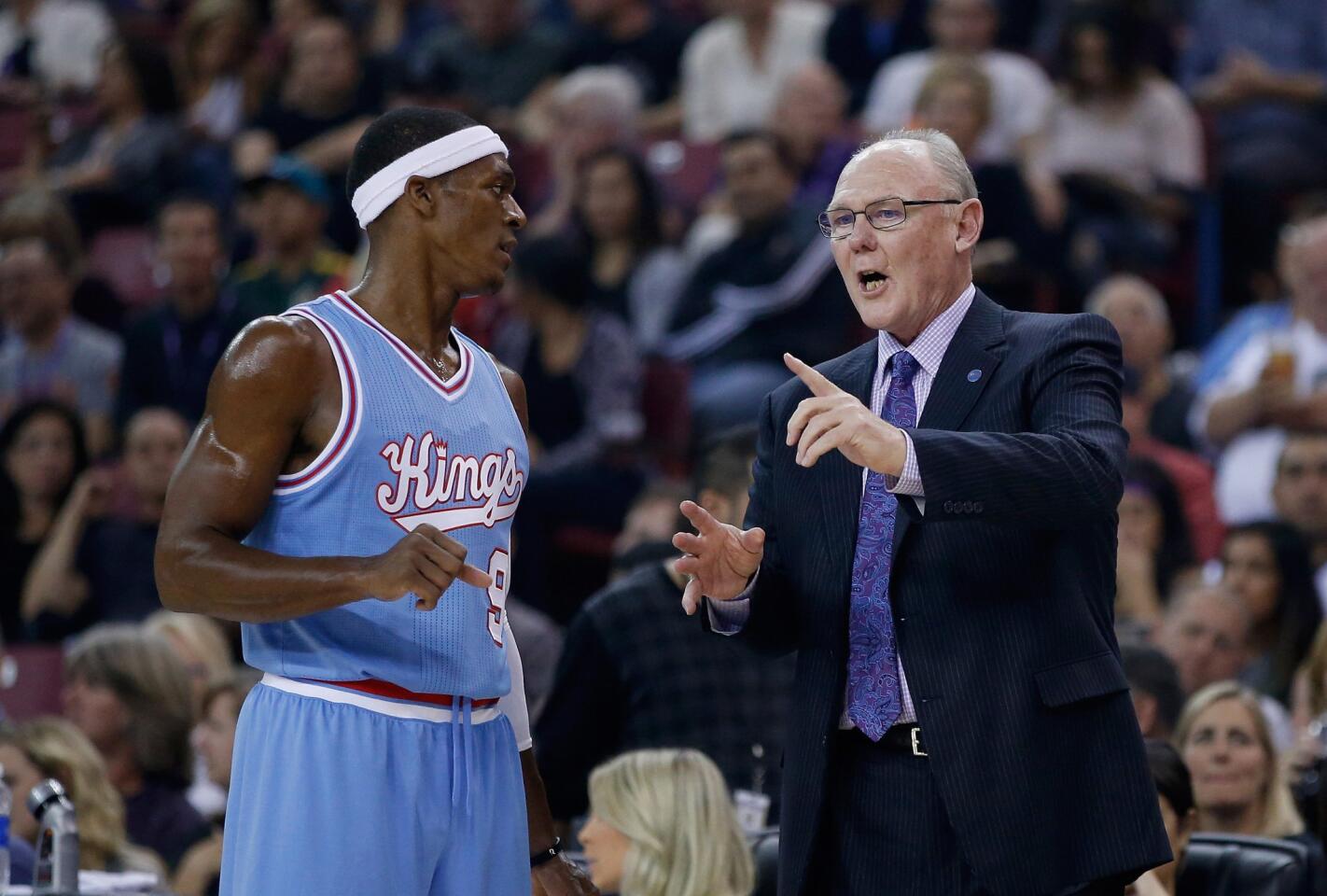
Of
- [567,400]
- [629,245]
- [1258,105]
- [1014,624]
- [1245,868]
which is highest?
[1258,105]

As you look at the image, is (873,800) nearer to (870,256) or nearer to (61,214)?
(870,256)

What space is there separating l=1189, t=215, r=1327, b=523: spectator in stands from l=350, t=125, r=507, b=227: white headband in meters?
5.39

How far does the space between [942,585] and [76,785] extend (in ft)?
11.2

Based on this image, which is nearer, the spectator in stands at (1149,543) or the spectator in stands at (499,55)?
the spectator in stands at (1149,543)

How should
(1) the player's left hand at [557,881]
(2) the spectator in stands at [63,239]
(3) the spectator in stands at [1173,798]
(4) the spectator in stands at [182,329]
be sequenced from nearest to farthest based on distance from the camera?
Result: (1) the player's left hand at [557,881]
(3) the spectator in stands at [1173,798]
(4) the spectator in stands at [182,329]
(2) the spectator in stands at [63,239]

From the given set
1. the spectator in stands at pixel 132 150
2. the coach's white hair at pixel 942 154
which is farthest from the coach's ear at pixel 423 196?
the spectator in stands at pixel 132 150

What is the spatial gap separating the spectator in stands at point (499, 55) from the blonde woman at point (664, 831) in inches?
273

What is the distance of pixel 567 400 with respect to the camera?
8.90m

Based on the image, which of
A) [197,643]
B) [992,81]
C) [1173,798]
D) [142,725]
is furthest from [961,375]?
[992,81]

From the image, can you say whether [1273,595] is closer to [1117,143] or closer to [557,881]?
[1117,143]

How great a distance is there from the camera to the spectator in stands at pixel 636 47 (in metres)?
11.6

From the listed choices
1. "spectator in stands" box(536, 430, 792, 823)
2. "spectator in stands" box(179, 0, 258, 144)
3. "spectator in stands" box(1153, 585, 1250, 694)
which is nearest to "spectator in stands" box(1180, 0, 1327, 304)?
"spectator in stands" box(1153, 585, 1250, 694)

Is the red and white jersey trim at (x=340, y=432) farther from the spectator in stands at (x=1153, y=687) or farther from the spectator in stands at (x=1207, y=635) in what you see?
the spectator in stands at (x=1207, y=635)

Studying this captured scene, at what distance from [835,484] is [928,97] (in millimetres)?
5945
